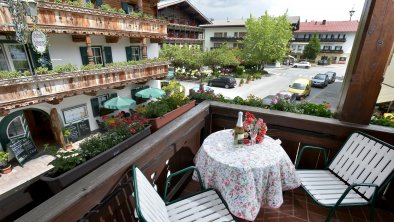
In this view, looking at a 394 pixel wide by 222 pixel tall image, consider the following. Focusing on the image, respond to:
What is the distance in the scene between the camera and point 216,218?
2207 millimetres

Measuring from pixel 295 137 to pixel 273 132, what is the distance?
37 cm

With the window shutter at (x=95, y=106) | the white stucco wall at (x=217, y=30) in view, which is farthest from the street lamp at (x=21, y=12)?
the white stucco wall at (x=217, y=30)

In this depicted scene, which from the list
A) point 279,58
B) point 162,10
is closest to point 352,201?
point 162,10

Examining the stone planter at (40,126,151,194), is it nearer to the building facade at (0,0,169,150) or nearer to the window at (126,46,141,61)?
the building facade at (0,0,169,150)

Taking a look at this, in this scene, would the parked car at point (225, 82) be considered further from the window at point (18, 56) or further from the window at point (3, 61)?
the window at point (3, 61)

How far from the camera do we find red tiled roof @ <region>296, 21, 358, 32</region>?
42.2 meters

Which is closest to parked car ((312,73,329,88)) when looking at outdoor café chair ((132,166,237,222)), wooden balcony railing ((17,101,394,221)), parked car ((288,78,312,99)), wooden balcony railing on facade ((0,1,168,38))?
parked car ((288,78,312,99))

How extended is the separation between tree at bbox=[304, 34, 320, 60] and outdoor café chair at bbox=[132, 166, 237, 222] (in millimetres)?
49868

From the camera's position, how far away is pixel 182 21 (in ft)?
95.6

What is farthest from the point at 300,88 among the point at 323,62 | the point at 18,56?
the point at 323,62

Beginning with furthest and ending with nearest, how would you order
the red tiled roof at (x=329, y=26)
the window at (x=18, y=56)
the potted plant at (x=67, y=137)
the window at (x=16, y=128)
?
the red tiled roof at (x=329, y=26) < the potted plant at (x=67, y=137) < the window at (x=16, y=128) < the window at (x=18, y=56)

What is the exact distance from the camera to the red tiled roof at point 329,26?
42.2 metres

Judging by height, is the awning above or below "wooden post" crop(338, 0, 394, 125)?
below

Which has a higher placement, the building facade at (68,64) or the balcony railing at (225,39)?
the balcony railing at (225,39)
